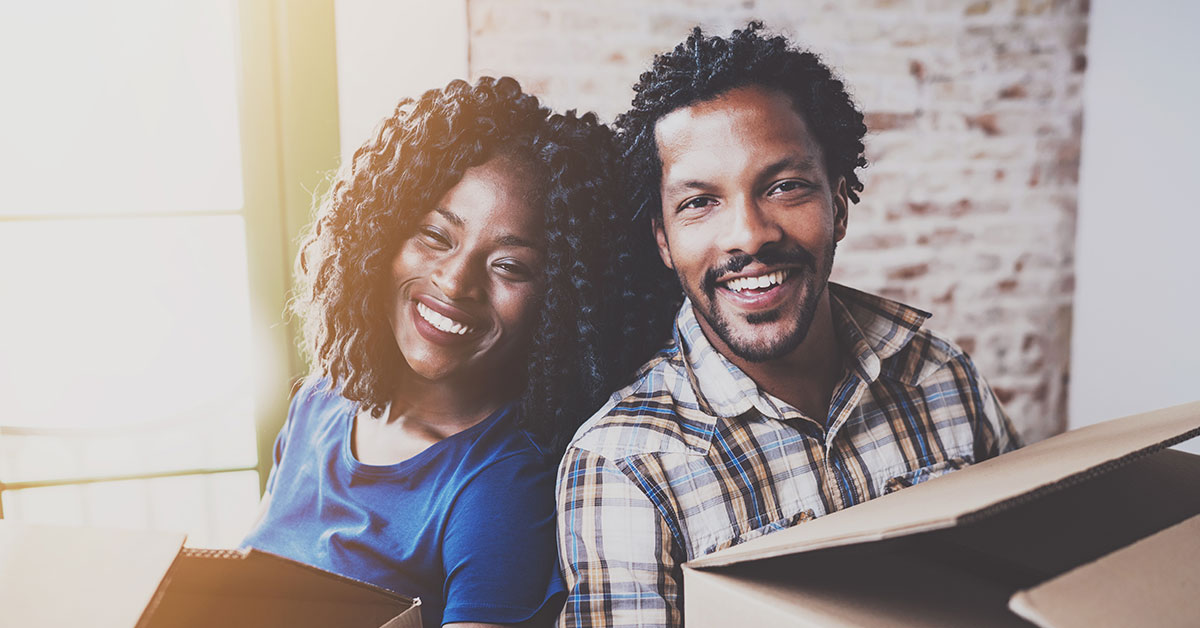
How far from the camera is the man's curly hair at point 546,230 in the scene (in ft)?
3.28

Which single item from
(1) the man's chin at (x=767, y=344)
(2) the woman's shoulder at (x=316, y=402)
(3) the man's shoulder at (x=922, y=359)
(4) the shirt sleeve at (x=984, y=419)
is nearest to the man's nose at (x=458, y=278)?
(2) the woman's shoulder at (x=316, y=402)

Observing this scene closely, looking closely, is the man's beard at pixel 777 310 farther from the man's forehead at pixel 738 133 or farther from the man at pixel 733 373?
the man's forehead at pixel 738 133

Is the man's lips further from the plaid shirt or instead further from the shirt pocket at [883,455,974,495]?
the shirt pocket at [883,455,974,495]

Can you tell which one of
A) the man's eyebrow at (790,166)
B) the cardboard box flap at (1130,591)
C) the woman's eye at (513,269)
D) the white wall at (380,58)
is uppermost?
the white wall at (380,58)

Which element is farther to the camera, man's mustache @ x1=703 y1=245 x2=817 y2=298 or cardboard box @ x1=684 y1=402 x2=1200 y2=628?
man's mustache @ x1=703 y1=245 x2=817 y2=298

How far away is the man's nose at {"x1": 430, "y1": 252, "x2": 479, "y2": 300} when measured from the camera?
985 millimetres

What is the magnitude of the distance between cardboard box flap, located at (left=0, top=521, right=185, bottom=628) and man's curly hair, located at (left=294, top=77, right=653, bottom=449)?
382 millimetres

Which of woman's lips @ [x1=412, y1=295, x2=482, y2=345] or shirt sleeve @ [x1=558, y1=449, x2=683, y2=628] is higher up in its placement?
woman's lips @ [x1=412, y1=295, x2=482, y2=345]

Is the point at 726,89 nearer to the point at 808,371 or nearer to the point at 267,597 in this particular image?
the point at 808,371

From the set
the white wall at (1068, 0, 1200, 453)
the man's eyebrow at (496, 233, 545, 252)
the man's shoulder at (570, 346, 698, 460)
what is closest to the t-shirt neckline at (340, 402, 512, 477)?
the man's shoulder at (570, 346, 698, 460)

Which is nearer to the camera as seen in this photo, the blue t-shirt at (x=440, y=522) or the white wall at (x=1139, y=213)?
the blue t-shirt at (x=440, y=522)

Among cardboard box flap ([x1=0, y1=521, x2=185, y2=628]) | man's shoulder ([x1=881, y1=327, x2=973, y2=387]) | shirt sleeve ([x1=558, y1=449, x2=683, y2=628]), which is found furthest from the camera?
man's shoulder ([x1=881, y1=327, x2=973, y2=387])

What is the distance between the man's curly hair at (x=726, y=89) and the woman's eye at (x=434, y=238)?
0.85 feet

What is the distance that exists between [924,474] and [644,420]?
15.8 inches
